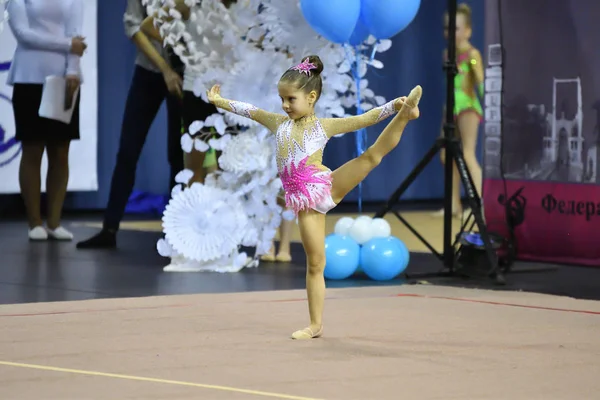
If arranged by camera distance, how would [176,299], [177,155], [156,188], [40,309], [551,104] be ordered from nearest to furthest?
[40,309]
[176,299]
[551,104]
[177,155]
[156,188]

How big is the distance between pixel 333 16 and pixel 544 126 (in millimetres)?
1678

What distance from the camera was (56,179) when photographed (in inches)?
301

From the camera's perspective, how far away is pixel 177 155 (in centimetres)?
738

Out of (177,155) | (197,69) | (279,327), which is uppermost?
(197,69)

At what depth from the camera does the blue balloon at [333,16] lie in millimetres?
5586

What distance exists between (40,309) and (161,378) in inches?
61.2

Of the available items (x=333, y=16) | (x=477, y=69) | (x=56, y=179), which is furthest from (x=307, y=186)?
(x=477, y=69)

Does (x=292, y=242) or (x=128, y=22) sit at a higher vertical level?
(x=128, y=22)

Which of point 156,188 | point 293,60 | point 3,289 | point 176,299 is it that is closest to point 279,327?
point 176,299

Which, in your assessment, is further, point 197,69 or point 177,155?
point 177,155

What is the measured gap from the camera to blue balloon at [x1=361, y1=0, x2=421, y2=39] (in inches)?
224

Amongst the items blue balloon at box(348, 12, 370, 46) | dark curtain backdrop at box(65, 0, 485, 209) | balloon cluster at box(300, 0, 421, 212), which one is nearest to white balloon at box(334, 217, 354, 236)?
balloon cluster at box(300, 0, 421, 212)

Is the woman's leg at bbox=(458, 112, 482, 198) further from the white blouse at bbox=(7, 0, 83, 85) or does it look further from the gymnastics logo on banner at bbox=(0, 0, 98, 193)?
the white blouse at bbox=(7, 0, 83, 85)

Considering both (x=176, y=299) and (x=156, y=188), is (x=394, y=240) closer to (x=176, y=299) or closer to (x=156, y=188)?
(x=176, y=299)
